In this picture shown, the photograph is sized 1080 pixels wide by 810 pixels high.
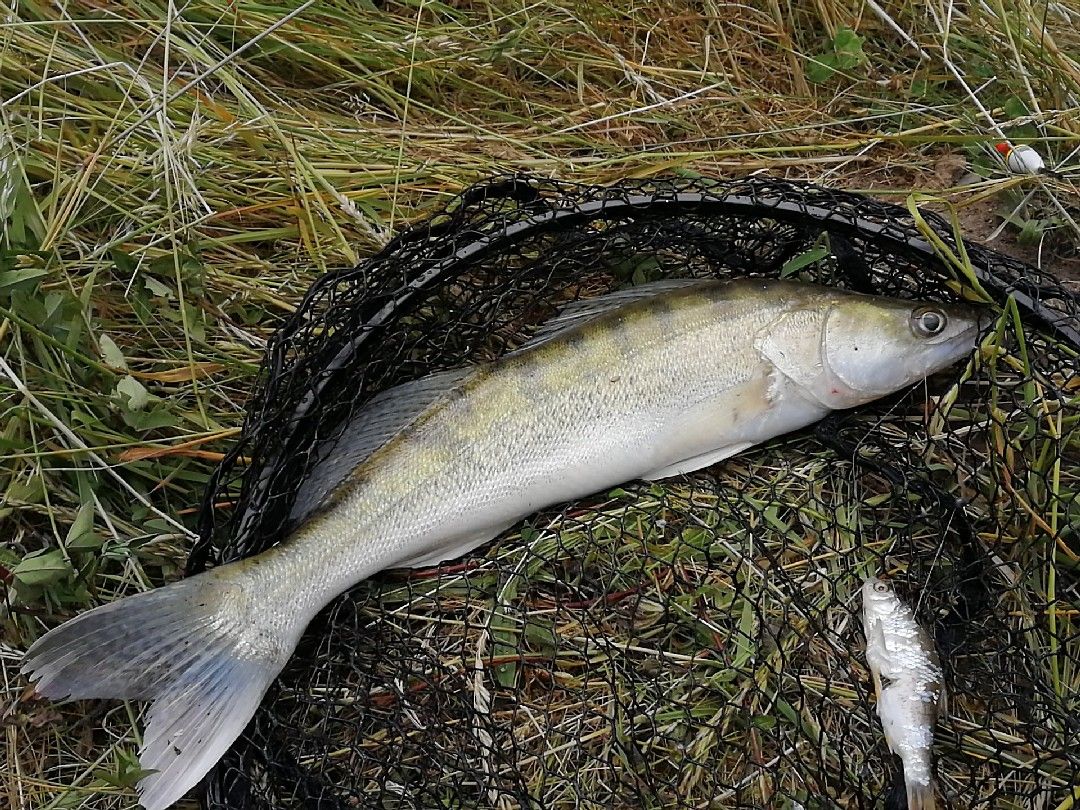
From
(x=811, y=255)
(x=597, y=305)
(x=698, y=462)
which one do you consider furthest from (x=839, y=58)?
(x=698, y=462)

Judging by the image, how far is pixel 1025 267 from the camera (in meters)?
2.22

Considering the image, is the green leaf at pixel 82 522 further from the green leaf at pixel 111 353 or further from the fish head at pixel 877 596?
the fish head at pixel 877 596

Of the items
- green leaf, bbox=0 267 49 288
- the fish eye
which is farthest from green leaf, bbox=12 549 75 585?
the fish eye

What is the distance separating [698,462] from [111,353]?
1.70 meters

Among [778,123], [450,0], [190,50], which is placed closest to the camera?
[190,50]

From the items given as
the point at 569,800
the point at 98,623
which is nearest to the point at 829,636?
the point at 569,800

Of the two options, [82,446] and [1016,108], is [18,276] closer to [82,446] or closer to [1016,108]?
[82,446]

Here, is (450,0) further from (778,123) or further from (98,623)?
(98,623)

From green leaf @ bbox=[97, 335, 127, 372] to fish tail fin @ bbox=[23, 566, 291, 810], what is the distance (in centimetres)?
75

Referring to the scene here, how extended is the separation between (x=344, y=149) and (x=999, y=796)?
2719 mm

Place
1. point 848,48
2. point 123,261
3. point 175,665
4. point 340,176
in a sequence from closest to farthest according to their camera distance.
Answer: point 175,665 → point 123,261 → point 340,176 → point 848,48

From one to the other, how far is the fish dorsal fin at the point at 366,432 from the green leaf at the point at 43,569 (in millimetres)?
594

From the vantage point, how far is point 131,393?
230cm

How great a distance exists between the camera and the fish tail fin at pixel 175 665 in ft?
6.03
